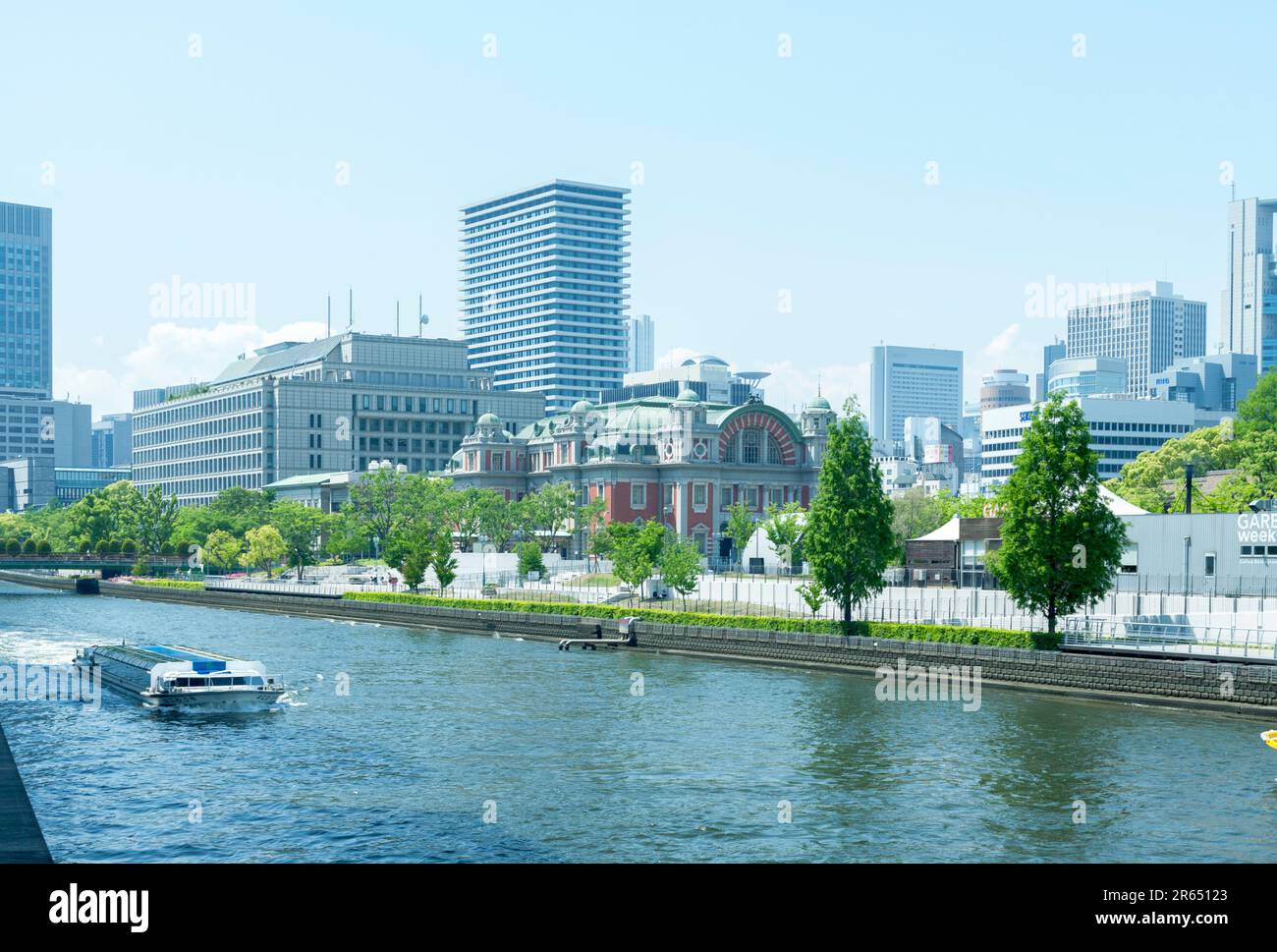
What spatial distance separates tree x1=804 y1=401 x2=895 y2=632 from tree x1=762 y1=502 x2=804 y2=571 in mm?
47704

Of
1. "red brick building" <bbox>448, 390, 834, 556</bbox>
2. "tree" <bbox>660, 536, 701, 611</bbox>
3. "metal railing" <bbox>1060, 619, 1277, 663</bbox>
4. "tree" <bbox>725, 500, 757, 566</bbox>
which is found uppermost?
"red brick building" <bbox>448, 390, 834, 556</bbox>

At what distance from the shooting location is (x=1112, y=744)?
168 feet

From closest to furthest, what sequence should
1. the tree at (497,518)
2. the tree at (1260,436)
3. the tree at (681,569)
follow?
the tree at (681,569), the tree at (1260,436), the tree at (497,518)

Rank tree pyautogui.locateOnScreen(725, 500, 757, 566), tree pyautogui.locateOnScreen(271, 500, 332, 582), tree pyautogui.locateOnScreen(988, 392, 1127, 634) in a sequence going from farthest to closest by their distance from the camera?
tree pyautogui.locateOnScreen(271, 500, 332, 582) → tree pyautogui.locateOnScreen(725, 500, 757, 566) → tree pyautogui.locateOnScreen(988, 392, 1127, 634)

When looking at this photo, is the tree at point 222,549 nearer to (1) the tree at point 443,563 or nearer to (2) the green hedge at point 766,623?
(1) the tree at point 443,563

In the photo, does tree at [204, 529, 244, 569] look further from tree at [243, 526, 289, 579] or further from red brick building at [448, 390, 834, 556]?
red brick building at [448, 390, 834, 556]

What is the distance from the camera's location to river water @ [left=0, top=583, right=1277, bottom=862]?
36688mm

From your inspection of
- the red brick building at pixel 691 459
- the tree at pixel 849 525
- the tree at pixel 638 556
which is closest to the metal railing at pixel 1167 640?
the tree at pixel 849 525

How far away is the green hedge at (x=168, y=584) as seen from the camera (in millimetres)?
168125

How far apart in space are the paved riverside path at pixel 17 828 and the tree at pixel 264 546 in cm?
14906

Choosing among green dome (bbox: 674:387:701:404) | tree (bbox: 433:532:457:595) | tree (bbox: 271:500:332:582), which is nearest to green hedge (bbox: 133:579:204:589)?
tree (bbox: 271:500:332:582)

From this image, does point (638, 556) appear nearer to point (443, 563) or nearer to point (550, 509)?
point (443, 563)
